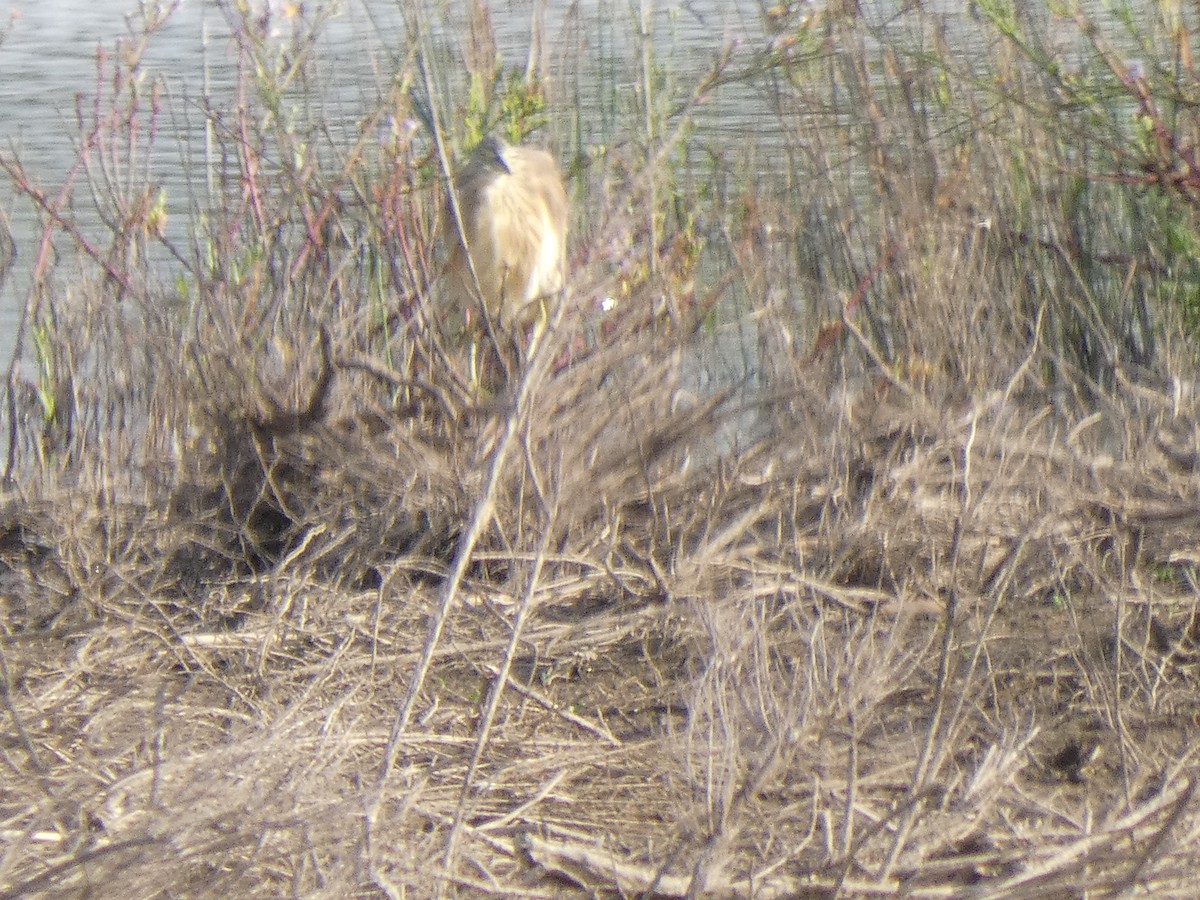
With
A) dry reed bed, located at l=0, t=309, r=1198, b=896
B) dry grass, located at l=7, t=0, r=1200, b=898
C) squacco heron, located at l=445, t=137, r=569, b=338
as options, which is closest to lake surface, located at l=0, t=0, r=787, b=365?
squacco heron, located at l=445, t=137, r=569, b=338

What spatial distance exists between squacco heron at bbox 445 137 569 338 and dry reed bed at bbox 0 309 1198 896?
586 mm

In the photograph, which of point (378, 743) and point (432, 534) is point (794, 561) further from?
point (378, 743)

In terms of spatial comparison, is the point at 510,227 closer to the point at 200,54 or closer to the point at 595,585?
the point at 595,585

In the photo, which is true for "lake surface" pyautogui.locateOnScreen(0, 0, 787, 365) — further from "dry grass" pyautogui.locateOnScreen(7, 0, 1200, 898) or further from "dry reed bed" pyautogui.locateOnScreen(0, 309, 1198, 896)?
"dry reed bed" pyautogui.locateOnScreen(0, 309, 1198, 896)

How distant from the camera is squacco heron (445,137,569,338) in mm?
4422

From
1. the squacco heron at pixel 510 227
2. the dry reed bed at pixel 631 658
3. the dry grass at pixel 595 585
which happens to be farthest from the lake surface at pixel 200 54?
the dry reed bed at pixel 631 658

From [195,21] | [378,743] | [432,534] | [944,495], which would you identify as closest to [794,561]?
[944,495]

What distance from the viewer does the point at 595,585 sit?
3512 millimetres

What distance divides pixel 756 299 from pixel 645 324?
31 cm

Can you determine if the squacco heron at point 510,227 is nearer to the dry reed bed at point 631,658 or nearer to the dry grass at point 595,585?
the dry grass at point 595,585

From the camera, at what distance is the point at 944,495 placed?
358 cm

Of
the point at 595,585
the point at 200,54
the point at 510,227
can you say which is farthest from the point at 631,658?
the point at 200,54

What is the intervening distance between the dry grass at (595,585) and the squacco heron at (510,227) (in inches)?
10.5

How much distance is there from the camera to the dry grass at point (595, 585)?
94.9 inches
